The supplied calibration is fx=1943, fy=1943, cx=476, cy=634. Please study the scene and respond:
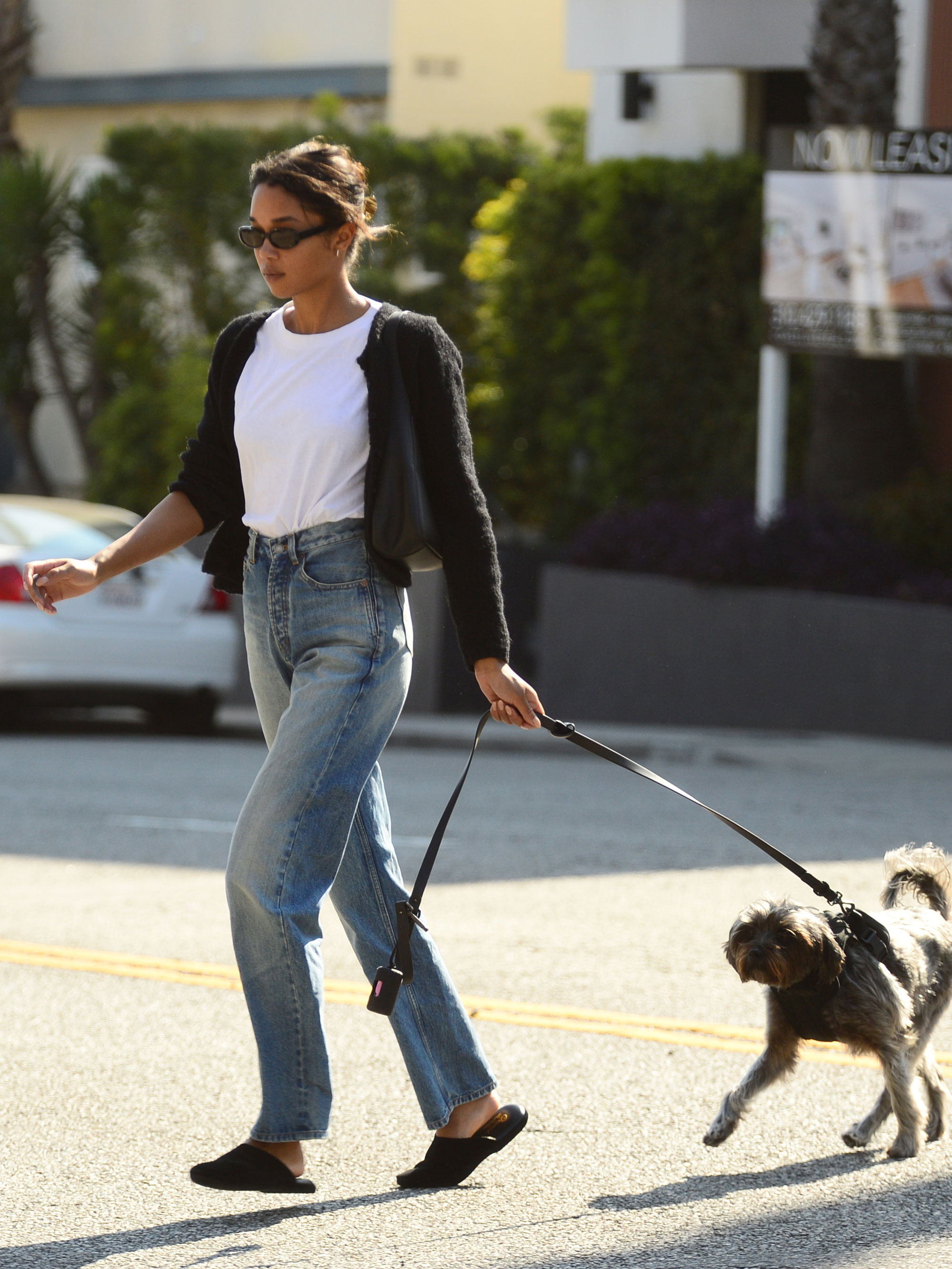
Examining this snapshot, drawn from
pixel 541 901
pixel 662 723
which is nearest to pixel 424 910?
pixel 541 901

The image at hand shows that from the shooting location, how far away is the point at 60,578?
3.92m

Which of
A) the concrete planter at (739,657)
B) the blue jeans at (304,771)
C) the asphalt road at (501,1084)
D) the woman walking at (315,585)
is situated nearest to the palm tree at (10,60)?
the concrete planter at (739,657)

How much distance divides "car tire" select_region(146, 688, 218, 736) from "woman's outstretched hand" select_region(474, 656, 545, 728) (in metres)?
10.4

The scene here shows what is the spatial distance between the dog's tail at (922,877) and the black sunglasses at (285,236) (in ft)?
6.37

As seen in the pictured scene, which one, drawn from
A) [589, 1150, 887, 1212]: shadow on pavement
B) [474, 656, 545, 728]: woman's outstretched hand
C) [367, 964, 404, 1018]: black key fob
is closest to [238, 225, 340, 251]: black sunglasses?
[474, 656, 545, 728]: woman's outstretched hand

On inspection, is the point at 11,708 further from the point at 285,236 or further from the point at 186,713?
the point at 285,236

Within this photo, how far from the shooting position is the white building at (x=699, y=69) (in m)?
16.5

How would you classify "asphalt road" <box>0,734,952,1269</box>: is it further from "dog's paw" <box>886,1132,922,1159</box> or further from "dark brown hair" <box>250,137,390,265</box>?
"dark brown hair" <box>250,137,390,265</box>

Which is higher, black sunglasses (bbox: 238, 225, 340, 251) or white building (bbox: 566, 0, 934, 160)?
white building (bbox: 566, 0, 934, 160)

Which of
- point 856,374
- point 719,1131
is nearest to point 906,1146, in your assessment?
point 719,1131

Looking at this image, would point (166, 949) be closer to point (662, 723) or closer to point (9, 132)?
point (662, 723)

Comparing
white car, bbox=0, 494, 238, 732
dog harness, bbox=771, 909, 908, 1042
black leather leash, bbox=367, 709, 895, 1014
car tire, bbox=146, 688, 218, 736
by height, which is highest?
black leather leash, bbox=367, 709, 895, 1014

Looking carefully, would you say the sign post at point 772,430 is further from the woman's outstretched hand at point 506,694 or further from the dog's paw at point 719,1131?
the woman's outstretched hand at point 506,694

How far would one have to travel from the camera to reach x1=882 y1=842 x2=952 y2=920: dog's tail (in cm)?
451
